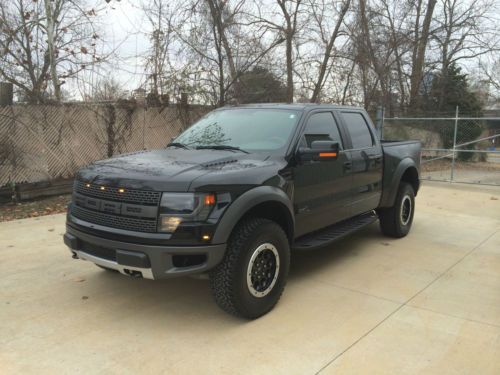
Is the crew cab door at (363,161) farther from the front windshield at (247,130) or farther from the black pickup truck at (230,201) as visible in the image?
the front windshield at (247,130)

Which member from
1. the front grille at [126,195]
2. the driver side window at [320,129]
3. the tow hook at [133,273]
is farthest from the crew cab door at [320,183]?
the tow hook at [133,273]

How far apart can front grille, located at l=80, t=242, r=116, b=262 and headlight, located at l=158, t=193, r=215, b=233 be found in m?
0.51

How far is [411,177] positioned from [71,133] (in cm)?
735

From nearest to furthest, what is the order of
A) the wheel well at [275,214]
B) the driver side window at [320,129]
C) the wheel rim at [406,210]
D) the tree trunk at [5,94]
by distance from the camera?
1. the wheel well at [275,214]
2. the driver side window at [320,129]
3. the wheel rim at [406,210]
4. the tree trunk at [5,94]

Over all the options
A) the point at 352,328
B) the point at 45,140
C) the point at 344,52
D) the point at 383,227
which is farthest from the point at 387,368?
the point at 344,52

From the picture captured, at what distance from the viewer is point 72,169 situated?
994 cm

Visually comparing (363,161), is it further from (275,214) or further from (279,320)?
(279,320)

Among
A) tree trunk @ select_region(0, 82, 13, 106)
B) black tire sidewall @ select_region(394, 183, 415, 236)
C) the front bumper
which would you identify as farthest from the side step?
tree trunk @ select_region(0, 82, 13, 106)

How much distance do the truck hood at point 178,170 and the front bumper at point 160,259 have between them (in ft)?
1.49

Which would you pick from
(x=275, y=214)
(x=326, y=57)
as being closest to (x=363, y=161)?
(x=275, y=214)

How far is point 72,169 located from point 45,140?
2.90ft

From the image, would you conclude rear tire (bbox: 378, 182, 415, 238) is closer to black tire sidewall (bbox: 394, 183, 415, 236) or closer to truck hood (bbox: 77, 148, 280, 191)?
black tire sidewall (bbox: 394, 183, 415, 236)

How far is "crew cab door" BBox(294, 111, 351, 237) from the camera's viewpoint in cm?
433

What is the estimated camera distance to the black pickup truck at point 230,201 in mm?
3295
